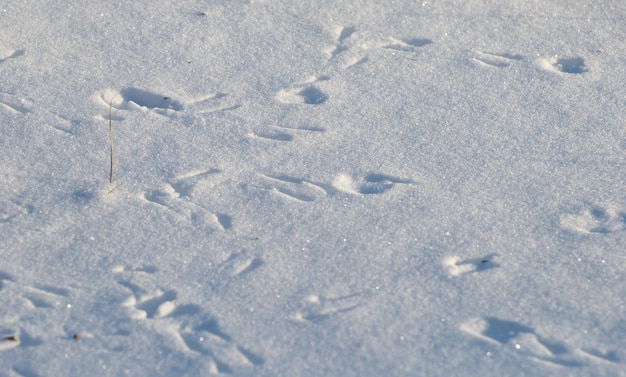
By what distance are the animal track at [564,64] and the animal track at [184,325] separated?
1995 millimetres

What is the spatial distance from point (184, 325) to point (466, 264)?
3.07 feet

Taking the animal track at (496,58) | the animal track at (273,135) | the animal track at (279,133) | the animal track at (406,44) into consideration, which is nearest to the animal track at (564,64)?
the animal track at (496,58)

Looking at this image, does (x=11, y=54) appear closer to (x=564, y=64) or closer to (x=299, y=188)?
(x=299, y=188)

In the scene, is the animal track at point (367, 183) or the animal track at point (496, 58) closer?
the animal track at point (367, 183)

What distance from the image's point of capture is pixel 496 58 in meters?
3.50

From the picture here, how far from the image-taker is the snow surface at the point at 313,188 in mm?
2289

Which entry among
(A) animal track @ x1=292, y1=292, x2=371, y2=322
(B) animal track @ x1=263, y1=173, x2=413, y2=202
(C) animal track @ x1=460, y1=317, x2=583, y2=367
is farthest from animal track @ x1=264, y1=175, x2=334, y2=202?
(C) animal track @ x1=460, y1=317, x2=583, y2=367

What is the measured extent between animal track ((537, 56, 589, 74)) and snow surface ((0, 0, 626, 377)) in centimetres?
1

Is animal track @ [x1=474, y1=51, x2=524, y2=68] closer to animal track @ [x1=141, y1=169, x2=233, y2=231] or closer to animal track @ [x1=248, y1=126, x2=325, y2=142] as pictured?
animal track @ [x1=248, y1=126, x2=325, y2=142]

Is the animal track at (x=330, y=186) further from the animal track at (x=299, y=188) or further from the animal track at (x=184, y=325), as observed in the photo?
the animal track at (x=184, y=325)

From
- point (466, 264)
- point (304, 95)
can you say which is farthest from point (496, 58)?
point (466, 264)

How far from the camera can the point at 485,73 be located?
340 centimetres

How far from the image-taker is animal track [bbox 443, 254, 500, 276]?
8.24 feet

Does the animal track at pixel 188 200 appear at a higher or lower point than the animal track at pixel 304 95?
lower
